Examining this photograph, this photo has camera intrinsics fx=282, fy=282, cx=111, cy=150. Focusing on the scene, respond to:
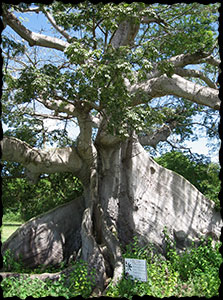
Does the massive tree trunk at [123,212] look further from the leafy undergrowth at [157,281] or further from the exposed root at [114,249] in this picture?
the leafy undergrowth at [157,281]

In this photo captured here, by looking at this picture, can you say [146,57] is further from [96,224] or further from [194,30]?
[96,224]

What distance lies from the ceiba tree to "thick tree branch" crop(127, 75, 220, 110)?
2 cm

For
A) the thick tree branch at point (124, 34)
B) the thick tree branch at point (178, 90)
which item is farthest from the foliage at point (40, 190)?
the thick tree branch at point (124, 34)

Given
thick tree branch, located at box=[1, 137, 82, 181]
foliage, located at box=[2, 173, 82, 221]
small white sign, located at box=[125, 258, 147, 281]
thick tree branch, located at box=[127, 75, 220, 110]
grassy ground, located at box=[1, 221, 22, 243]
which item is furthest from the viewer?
grassy ground, located at box=[1, 221, 22, 243]

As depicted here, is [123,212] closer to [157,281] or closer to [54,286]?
[157,281]

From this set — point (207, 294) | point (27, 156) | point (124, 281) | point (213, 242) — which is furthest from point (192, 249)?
point (27, 156)

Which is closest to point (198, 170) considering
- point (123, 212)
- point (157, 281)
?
point (123, 212)

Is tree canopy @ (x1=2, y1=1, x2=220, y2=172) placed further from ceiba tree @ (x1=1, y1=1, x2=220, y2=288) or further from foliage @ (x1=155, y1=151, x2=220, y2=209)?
foliage @ (x1=155, y1=151, x2=220, y2=209)

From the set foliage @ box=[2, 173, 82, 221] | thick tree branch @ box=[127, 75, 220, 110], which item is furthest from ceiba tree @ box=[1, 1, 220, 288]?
foliage @ box=[2, 173, 82, 221]

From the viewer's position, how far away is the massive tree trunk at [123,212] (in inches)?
229

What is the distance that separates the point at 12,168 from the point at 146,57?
4.55m

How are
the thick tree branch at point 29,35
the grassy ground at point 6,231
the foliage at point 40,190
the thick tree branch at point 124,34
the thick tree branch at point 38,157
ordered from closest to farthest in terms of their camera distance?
the thick tree branch at point 29,35
the thick tree branch at point 38,157
the thick tree branch at point 124,34
the foliage at point 40,190
the grassy ground at point 6,231

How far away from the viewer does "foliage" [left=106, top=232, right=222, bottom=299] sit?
3.95 metres

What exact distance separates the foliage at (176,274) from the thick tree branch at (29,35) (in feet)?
13.5
